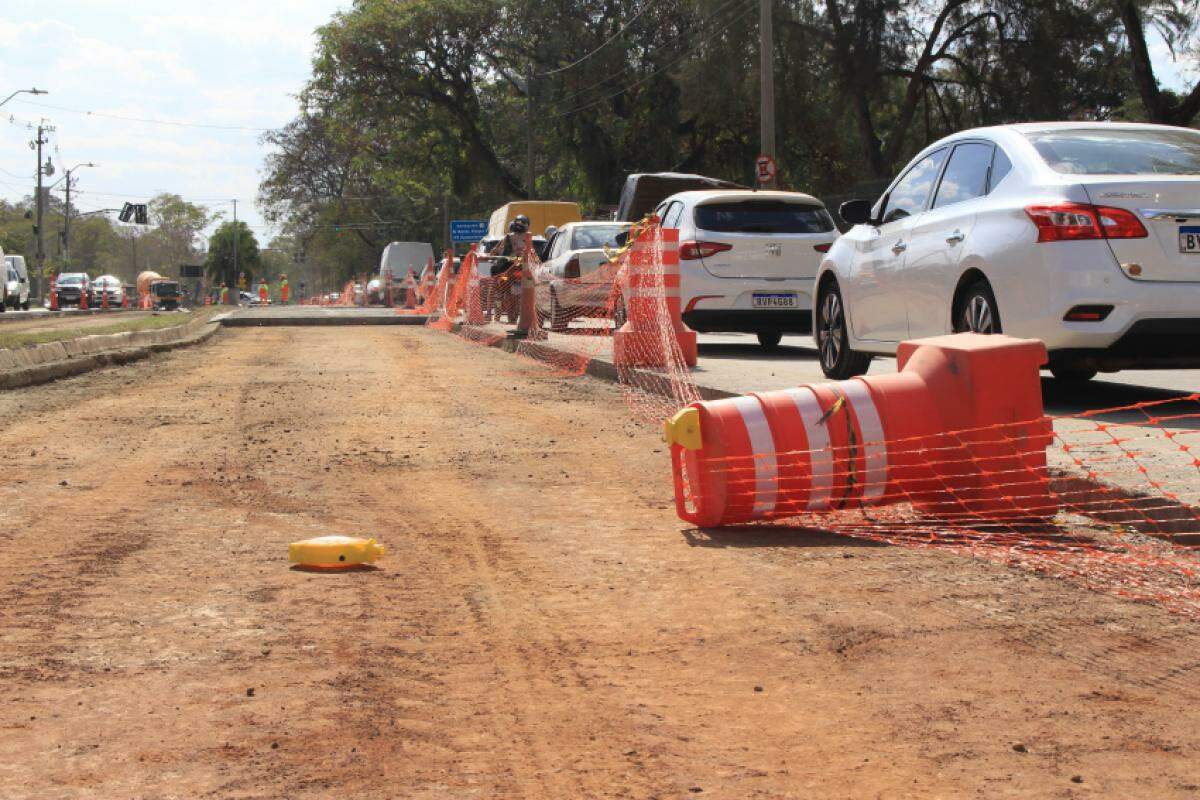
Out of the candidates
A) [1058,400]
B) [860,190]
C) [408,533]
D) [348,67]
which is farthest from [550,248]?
[348,67]

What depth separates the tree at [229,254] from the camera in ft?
457

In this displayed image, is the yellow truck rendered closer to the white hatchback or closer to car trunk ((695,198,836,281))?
car trunk ((695,198,836,281))

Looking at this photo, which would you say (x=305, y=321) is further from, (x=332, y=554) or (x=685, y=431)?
(x=332, y=554)

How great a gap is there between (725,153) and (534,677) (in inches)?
1728

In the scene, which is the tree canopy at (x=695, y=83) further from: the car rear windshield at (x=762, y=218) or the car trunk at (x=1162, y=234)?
the car trunk at (x=1162, y=234)

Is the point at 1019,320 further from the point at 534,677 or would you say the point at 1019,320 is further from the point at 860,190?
the point at 860,190

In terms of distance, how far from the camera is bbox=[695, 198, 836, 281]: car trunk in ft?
47.0

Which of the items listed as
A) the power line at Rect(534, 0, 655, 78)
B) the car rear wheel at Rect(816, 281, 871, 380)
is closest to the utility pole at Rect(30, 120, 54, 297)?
the power line at Rect(534, 0, 655, 78)

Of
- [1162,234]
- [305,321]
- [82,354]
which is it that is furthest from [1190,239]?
[305,321]

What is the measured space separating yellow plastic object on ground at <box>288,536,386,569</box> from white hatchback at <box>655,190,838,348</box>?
9.36m

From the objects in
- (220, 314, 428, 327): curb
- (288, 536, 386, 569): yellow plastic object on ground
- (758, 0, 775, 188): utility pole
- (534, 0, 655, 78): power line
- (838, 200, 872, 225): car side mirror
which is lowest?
(288, 536, 386, 569): yellow plastic object on ground

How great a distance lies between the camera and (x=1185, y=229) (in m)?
7.43

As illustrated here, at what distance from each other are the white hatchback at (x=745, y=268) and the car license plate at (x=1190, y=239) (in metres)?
6.97

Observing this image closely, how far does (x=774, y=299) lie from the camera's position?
47.2 ft
